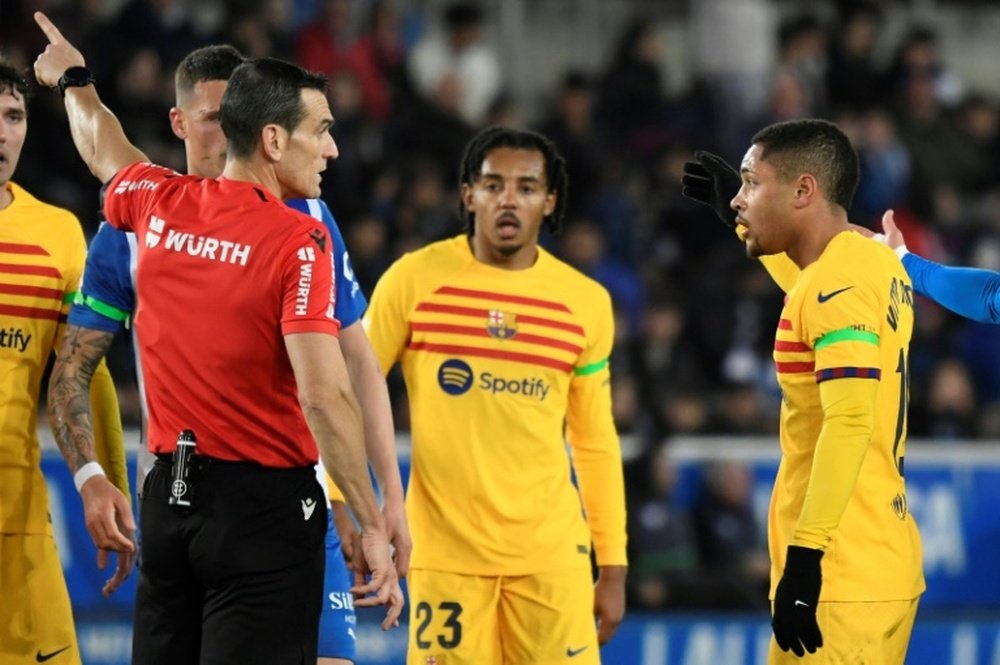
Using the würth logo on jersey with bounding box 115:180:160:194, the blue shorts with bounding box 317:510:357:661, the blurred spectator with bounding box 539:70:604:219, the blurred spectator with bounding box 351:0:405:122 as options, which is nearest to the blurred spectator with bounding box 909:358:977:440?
the blurred spectator with bounding box 539:70:604:219

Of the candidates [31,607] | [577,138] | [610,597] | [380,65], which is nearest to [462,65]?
[380,65]

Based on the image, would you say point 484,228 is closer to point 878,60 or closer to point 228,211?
point 228,211

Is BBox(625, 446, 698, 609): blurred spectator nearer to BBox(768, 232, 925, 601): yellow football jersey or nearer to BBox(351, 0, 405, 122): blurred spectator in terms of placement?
BBox(351, 0, 405, 122): blurred spectator

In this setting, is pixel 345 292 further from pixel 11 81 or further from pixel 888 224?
pixel 888 224

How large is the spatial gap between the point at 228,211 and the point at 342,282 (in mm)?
560

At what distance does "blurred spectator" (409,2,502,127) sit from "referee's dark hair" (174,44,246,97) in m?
7.93

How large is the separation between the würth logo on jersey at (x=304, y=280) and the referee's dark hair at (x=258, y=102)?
1.30 feet

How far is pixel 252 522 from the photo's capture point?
490 cm

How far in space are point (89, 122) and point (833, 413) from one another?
2625 mm

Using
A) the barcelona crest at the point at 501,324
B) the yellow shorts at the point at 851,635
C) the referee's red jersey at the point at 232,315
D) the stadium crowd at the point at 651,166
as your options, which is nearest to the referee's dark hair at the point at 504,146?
the barcelona crest at the point at 501,324

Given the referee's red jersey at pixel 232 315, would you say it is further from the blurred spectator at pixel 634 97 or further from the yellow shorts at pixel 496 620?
the blurred spectator at pixel 634 97

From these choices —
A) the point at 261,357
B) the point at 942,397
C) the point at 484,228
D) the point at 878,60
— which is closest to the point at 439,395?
the point at 484,228

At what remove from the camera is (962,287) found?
5875mm

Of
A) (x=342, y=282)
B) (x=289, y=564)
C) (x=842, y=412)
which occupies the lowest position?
(x=289, y=564)
